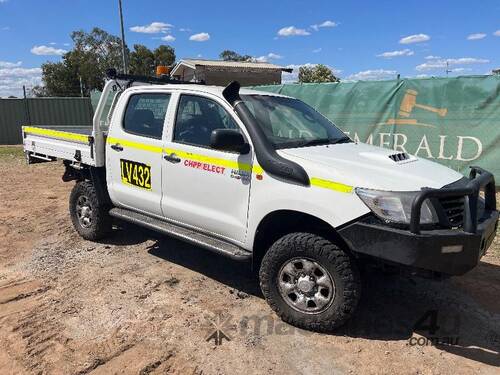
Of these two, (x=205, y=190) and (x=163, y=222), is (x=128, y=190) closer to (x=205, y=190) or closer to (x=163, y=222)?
(x=163, y=222)

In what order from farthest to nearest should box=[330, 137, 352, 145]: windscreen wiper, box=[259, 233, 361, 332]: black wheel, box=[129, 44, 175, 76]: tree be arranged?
box=[129, 44, 175, 76]: tree
box=[330, 137, 352, 145]: windscreen wiper
box=[259, 233, 361, 332]: black wheel

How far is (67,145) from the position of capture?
5621 millimetres

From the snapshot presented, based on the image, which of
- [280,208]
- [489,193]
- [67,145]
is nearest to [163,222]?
[280,208]

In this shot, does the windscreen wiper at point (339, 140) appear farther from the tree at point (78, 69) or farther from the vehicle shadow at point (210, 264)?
the tree at point (78, 69)

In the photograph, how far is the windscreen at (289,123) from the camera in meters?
3.84

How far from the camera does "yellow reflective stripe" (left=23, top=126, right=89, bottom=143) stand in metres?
5.34

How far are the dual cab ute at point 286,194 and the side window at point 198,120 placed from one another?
11 mm

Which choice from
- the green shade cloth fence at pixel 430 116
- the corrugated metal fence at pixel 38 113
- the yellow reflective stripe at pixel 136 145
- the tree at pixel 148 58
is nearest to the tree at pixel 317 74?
the tree at pixel 148 58

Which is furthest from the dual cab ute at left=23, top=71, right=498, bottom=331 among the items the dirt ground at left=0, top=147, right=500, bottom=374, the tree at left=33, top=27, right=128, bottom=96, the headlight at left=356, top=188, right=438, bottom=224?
the tree at left=33, top=27, right=128, bottom=96

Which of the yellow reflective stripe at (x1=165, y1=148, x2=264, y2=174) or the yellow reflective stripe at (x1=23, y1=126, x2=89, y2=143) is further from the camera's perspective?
the yellow reflective stripe at (x1=23, y1=126, x2=89, y2=143)

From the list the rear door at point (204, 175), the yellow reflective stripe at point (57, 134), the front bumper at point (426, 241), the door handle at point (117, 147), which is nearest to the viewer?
the front bumper at point (426, 241)

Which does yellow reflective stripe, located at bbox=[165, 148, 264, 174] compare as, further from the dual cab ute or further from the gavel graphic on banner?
the gavel graphic on banner

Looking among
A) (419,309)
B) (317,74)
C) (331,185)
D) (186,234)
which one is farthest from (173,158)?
(317,74)

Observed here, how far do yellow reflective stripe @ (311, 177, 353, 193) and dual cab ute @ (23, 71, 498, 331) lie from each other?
0.01 metres
